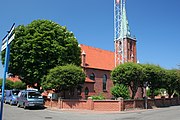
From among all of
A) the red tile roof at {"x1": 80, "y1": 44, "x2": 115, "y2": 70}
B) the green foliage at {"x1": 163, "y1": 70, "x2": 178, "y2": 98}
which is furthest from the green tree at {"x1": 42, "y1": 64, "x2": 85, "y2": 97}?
the red tile roof at {"x1": 80, "y1": 44, "x2": 115, "y2": 70}

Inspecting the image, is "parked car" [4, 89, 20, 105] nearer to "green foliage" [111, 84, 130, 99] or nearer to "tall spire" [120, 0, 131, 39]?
"green foliage" [111, 84, 130, 99]

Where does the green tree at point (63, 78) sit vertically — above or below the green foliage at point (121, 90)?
above

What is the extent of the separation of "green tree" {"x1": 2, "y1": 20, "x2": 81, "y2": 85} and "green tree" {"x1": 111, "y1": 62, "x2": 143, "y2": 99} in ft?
24.7

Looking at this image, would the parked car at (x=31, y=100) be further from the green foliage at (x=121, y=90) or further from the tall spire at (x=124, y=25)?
the tall spire at (x=124, y=25)

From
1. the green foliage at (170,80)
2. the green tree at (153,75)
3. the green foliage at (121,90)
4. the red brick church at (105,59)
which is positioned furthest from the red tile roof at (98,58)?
the green foliage at (170,80)

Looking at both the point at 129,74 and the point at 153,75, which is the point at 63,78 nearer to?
the point at 129,74

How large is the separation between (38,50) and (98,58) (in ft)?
69.0

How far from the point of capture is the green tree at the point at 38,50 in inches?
1188

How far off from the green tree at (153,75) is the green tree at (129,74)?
1.48 m

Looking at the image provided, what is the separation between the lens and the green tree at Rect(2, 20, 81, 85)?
99.0ft

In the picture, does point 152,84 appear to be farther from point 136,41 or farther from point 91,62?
point 136,41

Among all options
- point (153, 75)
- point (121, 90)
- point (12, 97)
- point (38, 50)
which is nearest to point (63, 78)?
point (38, 50)

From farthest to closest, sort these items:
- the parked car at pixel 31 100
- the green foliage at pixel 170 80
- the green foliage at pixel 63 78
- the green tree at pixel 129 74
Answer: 1. the green foliage at pixel 170 80
2. the green tree at pixel 129 74
3. the green foliage at pixel 63 78
4. the parked car at pixel 31 100

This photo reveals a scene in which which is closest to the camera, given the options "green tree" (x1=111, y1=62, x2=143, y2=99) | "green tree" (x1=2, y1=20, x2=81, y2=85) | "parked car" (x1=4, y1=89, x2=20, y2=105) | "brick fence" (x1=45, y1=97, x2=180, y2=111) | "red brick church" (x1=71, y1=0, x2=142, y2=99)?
"brick fence" (x1=45, y1=97, x2=180, y2=111)
